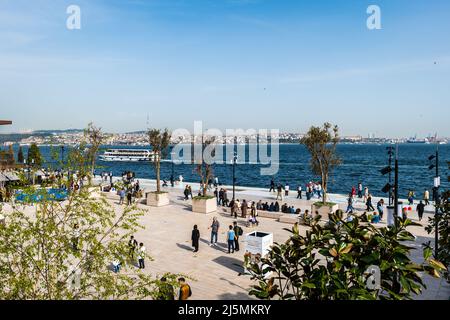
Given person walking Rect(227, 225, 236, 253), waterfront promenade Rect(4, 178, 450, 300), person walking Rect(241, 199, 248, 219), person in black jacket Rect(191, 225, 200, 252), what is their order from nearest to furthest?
waterfront promenade Rect(4, 178, 450, 300), person walking Rect(227, 225, 236, 253), person in black jacket Rect(191, 225, 200, 252), person walking Rect(241, 199, 248, 219)

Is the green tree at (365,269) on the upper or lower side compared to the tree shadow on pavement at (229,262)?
upper

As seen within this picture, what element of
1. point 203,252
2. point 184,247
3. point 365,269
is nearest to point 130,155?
point 184,247

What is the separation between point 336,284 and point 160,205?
2495 centimetres

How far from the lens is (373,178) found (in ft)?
259

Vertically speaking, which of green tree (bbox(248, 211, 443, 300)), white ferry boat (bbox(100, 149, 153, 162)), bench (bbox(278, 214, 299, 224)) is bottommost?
bench (bbox(278, 214, 299, 224))

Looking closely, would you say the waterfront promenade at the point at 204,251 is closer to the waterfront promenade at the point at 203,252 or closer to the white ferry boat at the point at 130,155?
the waterfront promenade at the point at 203,252

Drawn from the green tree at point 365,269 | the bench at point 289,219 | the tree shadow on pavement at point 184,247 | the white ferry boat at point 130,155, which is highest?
the green tree at point 365,269

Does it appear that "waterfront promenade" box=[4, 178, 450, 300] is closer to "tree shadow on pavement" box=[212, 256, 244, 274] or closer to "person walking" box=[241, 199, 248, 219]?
"tree shadow on pavement" box=[212, 256, 244, 274]


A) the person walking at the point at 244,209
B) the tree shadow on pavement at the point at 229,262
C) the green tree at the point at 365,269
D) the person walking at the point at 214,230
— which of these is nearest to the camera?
the green tree at the point at 365,269

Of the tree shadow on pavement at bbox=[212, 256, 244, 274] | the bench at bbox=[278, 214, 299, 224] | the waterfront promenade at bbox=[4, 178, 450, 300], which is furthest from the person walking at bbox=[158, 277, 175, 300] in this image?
the bench at bbox=[278, 214, 299, 224]

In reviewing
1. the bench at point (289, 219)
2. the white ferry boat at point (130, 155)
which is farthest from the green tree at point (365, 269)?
the white ferry boat at point (130, 155)
